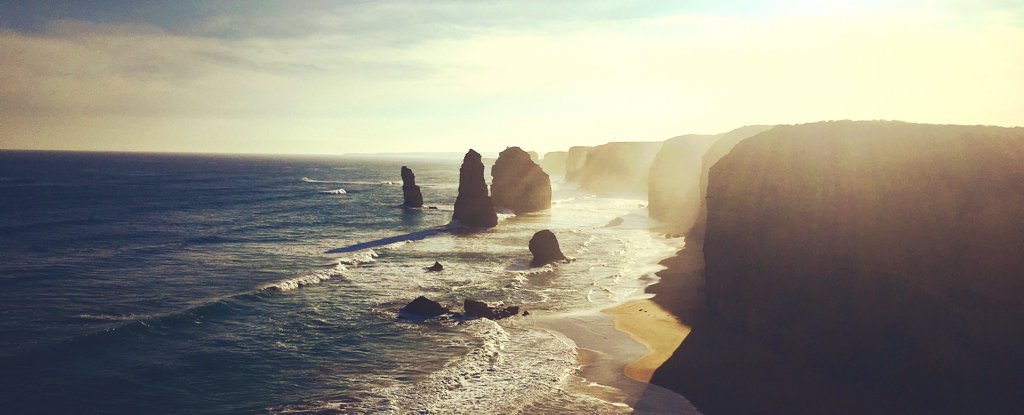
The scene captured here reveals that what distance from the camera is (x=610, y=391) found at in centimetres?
1933

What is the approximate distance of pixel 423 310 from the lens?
28.3 m

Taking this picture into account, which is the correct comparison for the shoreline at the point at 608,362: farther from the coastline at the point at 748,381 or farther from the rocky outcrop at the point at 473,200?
the rocky outcrop at the point at 473,200

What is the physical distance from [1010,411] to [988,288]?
336cm

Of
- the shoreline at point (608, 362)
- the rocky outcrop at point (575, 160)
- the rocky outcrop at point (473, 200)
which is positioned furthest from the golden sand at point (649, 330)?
the rocky outcrop at point (575, 160)

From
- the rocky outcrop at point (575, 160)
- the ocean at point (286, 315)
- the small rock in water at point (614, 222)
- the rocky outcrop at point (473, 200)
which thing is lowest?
the ocean at point (286, 315)

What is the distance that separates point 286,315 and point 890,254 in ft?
87.6

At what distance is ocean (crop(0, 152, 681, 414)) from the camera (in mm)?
18891

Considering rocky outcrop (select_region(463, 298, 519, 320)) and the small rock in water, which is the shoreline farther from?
the small rock in water

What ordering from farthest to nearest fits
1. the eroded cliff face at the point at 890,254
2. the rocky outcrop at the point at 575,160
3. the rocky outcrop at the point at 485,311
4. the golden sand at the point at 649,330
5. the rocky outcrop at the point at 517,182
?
the rocky outcrop at the point at 575,160 < the rocky outcrop at the point at 517,182 < the rocky outcrop at the point at 485,311 < the golden sand at the point at 649,330 < the eroded cliff face at the point at 890,254

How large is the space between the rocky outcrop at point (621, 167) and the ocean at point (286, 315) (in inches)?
2769

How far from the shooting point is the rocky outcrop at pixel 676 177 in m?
66.6

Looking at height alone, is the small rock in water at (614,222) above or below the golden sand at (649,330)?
above

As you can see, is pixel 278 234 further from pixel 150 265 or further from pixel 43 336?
pixel 43 336

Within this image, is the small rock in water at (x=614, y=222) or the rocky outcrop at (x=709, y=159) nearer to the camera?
the rocky outcrop at (x=709, y=159)
